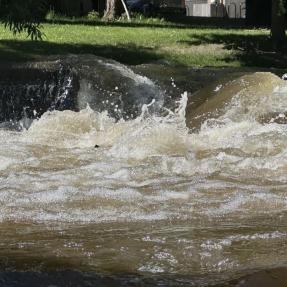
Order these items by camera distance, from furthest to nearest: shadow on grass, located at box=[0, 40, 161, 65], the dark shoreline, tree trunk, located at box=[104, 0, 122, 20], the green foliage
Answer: tree trunk, located at box=[104, 0, 122, 20] → shadow on grass, located at box=[0, 40, 161, 65] → the green foliage → the dark shoreline

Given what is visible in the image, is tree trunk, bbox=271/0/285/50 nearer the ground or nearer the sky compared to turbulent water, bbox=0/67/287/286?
nearer the sky

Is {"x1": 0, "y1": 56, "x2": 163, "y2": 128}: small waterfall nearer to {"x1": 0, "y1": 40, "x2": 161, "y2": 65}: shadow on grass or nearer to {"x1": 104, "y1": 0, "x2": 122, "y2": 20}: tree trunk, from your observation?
{"x1": 0, "y1": 40, "x2": 161, "y2": 65}: shadow on grass

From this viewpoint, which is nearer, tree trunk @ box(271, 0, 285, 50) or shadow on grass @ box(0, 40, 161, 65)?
shadow on grass @ box(0, 40, 161, 65)

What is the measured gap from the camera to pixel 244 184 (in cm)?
745

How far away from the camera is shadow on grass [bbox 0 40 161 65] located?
16.6 meters

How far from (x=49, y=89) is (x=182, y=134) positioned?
154 inches

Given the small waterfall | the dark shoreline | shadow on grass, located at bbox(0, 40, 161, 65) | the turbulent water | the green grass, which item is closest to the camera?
the dark shoreline

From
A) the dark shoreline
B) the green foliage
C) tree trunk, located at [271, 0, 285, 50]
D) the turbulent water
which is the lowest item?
the turbulent water

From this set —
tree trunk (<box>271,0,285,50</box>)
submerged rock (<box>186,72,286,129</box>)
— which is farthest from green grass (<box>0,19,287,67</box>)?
submerged rock (<box>186,72,286,129</box>)

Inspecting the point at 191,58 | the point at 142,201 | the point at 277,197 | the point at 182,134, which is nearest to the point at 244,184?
the point at 277,197

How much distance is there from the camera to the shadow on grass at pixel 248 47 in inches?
715

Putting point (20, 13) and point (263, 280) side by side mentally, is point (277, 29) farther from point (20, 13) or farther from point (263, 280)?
point (263, 280)

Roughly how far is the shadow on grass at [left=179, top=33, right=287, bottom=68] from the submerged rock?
18.5 feet

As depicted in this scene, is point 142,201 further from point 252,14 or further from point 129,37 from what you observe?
point 252,14
